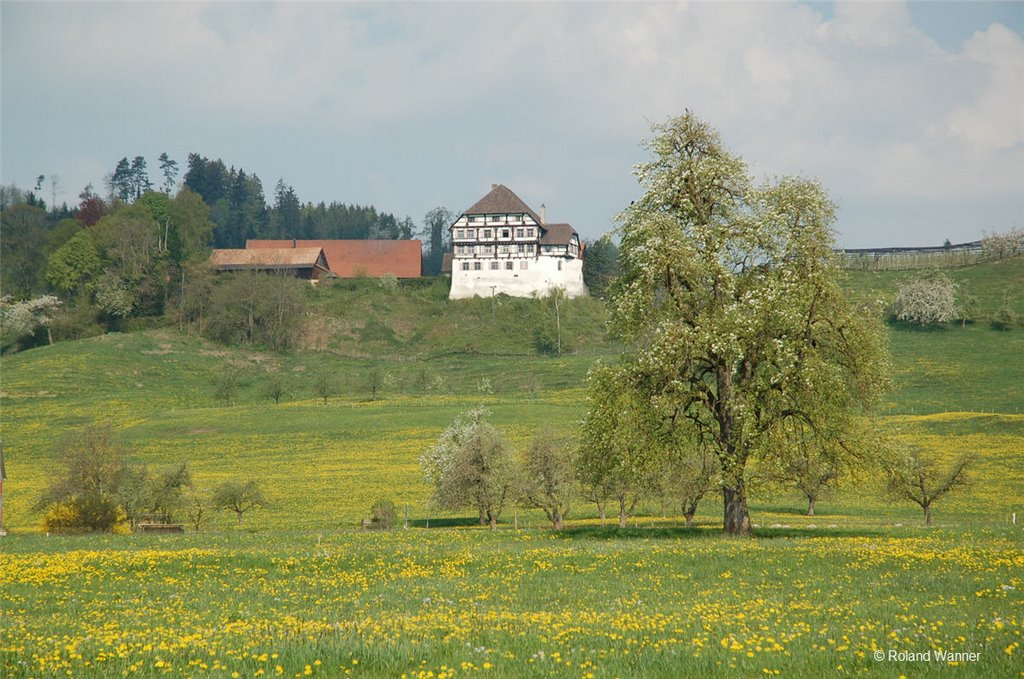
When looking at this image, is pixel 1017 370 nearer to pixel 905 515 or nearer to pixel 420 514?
pixel 905 515

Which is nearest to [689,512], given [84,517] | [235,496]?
[235,496]

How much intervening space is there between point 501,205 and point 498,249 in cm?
959

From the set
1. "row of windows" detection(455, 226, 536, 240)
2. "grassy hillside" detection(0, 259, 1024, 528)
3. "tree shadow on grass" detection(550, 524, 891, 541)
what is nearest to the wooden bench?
"grassy hillside" detection(0, 259, 1024, 528)

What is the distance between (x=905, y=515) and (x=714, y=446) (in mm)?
30491

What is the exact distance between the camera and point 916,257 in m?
182

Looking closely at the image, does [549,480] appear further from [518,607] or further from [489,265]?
[489,265]

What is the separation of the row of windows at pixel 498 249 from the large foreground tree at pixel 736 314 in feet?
471

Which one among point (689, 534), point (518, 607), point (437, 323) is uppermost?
point (437, 323)

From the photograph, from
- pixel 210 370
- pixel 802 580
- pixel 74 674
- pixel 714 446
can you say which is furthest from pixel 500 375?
pixel 74 674

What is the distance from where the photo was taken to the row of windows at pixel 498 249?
17700 centimetres

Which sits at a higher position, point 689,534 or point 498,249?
point 498,249

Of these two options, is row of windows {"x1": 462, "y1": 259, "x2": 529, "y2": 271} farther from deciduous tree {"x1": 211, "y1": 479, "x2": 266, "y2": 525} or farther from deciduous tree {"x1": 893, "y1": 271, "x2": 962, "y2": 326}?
deciduous tree {"x1": 211, "y1": 479, "x2": 266, "y2": 525}

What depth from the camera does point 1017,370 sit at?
112 metres

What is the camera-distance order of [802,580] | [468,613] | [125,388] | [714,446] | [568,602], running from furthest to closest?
1. [125,388]
2. [714,446]
3. [802,580]
4. [568,602]
5. [468,613]
